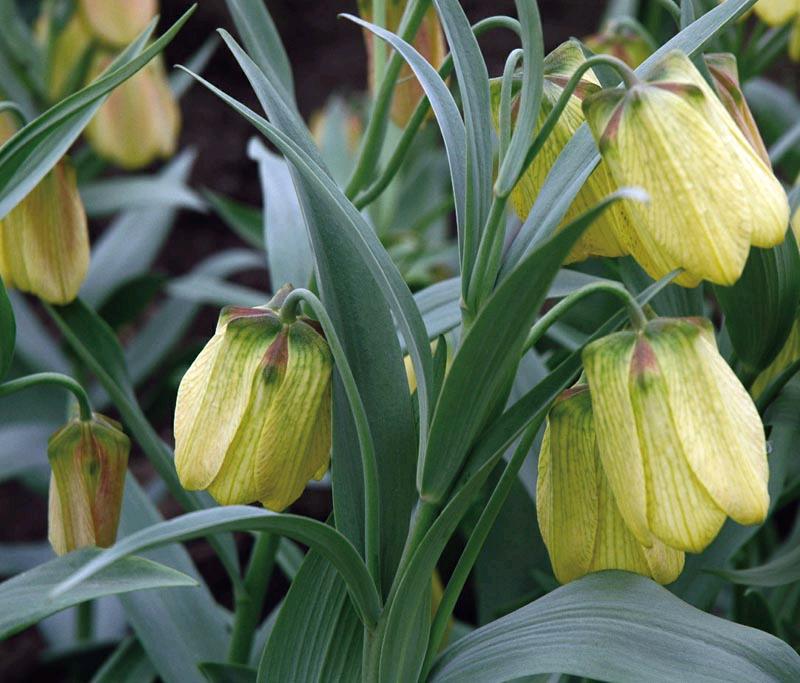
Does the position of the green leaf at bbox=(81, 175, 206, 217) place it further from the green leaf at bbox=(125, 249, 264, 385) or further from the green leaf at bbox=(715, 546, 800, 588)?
the green leaf at bbox=(715, 546, 800, 588)

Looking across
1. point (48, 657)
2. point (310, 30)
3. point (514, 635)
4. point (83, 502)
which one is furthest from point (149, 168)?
point (514, 635)

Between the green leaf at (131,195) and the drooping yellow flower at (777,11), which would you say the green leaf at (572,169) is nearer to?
the drooping yellow flower at (777,11)

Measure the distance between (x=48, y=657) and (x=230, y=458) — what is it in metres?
0.79

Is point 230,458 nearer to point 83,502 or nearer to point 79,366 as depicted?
point 83,502

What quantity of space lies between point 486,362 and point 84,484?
0.30m

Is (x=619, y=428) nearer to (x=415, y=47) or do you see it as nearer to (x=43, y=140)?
(x=43, y=140)

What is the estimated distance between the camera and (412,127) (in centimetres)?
73

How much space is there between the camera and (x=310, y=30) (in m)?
2.42

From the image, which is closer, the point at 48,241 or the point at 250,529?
the point at 250,529

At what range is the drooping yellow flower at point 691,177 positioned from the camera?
0.52m

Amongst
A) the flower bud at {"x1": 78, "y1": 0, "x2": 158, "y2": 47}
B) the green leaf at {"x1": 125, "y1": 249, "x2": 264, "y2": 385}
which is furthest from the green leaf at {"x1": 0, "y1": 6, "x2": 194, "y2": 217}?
the green leaf at {"x1": 125, "y1": 249, "x2": 264, "y2": 385}

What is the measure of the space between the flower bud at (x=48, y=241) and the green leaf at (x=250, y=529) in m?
0.30

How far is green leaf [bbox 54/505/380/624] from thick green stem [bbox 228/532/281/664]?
0.19m

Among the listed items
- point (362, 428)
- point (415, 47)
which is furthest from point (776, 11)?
point (362, 428)
